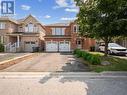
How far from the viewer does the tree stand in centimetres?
1700

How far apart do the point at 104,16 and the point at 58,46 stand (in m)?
33.7

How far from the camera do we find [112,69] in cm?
1584

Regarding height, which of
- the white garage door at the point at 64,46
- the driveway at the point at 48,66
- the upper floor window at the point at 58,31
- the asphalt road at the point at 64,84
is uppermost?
the upper floor window at the point at 58,31

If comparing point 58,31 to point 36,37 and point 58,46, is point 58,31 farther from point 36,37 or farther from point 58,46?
point 36,37

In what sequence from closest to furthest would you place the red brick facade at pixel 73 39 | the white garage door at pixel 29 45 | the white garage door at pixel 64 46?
1. the red brick facade at pixel 73 39
2. the white garage door at pixel 29 45
3. the white garage door at pixel 64 46

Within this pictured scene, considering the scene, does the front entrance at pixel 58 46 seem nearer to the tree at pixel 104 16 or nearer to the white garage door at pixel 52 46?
the white garage door at pixel 52 46

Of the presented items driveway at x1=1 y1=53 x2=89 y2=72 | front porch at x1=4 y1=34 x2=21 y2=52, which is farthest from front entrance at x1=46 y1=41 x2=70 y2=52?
driveway at x1=1 y1=53 x2=89 y2=72

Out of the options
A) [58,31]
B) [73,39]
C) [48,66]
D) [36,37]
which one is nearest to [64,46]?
[73,39]

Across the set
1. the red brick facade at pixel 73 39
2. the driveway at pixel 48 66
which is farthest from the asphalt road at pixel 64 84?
the red brick facade at pixel 73 39

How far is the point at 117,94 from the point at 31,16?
45751 millimetres

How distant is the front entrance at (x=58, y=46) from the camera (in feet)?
172

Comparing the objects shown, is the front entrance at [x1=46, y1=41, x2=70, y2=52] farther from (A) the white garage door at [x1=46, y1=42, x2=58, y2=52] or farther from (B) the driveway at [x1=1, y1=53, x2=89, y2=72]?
(B) the driveway at [x1=1, y1=53, x2=89, y2=72]

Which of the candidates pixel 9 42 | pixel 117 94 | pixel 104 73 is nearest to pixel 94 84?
pixel 117 94

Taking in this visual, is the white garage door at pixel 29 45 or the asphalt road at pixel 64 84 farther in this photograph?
the white garage door at pixel 29 45
